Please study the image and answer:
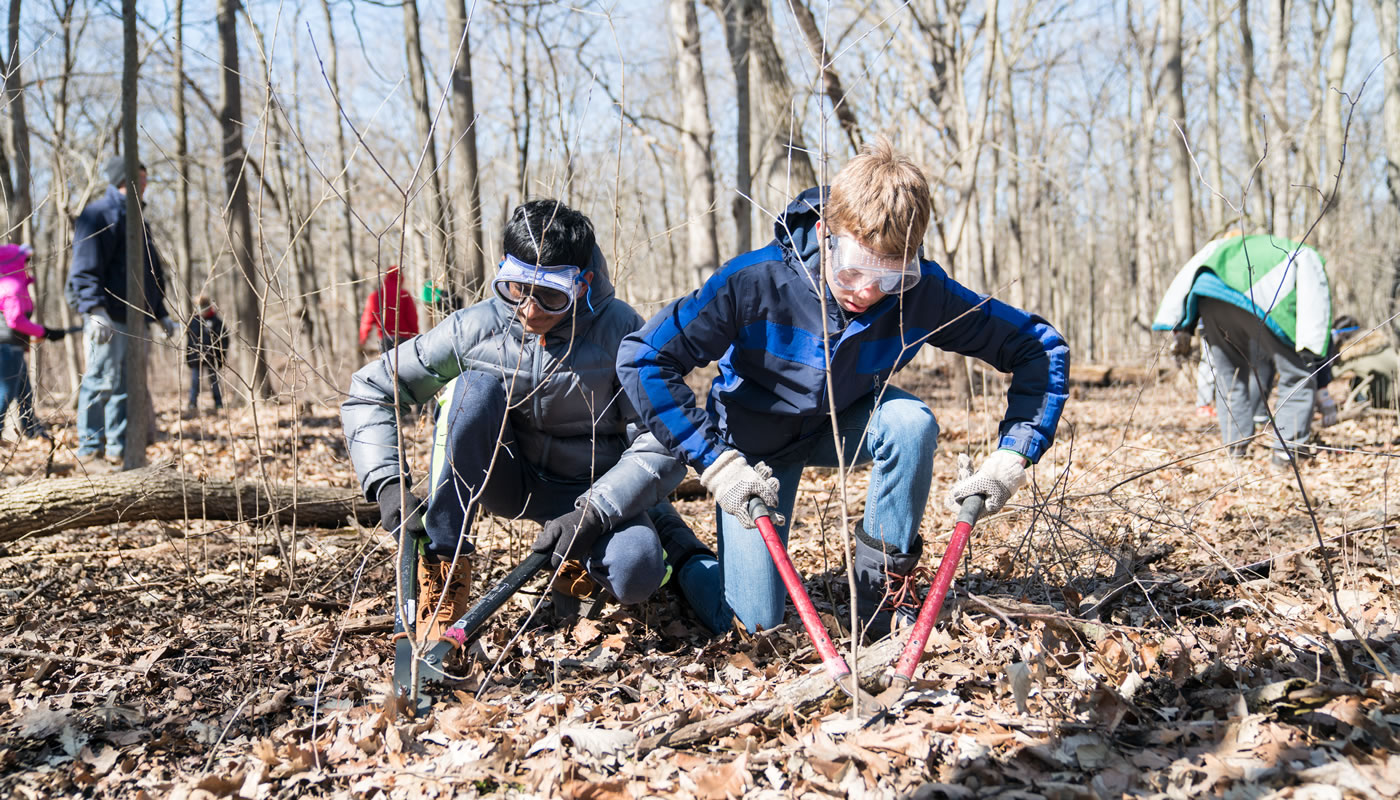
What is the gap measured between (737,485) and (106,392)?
5.01 metres

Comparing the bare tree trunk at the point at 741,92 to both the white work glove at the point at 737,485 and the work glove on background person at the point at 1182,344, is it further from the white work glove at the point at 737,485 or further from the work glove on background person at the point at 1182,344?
the white work glove at the point at 737,485

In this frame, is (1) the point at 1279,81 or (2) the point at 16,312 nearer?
(2) the point at 16,312

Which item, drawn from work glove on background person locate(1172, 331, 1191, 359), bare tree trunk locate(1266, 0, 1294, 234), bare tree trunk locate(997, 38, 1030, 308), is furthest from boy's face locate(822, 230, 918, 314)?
bare tree trunk locate(1266, 0, 1294, 234)

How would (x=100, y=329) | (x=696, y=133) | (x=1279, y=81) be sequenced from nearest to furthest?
(x=100, y=329)
(x=696, y=133)
(x=1279, y=81)

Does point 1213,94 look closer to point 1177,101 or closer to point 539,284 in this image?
point 1177,101

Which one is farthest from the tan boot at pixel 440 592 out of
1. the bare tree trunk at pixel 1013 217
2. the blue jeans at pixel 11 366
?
the bare tree trunk at pixel 1013 217

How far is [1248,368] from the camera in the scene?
5.04m

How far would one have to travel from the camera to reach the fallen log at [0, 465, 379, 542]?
354 cm

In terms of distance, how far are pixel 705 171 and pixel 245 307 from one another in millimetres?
4599

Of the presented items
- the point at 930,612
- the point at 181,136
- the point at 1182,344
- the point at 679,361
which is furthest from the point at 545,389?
the point at 181,136

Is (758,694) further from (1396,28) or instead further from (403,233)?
(1396,28)

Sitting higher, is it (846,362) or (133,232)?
(133,232)

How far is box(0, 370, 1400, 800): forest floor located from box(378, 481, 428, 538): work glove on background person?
0.14 meters

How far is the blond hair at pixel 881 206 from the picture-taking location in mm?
2295
